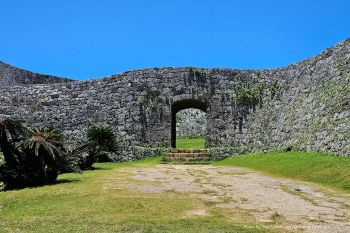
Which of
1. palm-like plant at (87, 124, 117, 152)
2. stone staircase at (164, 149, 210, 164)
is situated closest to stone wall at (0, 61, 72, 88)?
palm-like plant at (87, 124, 117, 152)

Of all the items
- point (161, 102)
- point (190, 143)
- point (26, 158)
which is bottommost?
point (190, 143)

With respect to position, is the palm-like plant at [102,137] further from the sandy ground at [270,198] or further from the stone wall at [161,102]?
the sandy ground at [270,198]

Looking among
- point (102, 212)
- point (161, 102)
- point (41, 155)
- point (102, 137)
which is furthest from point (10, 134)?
point (161, 102)

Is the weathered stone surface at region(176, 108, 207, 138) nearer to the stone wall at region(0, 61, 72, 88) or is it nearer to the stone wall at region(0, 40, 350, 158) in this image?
the stone wall at region(0, 40, 350, 158)

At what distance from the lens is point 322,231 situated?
5270mm

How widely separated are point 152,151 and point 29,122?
7.21 m

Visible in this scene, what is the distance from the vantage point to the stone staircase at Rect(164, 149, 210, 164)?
17.9 meters

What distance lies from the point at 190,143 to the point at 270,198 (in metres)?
18.5

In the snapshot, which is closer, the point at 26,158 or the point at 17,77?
the point at 26,158

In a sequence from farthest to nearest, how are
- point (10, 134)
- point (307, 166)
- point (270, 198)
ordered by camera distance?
point (307, 166) < point (10, 134) < point (270, 198)

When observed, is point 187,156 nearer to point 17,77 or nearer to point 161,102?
point 161,102

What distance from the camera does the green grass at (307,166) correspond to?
1028 centimetres

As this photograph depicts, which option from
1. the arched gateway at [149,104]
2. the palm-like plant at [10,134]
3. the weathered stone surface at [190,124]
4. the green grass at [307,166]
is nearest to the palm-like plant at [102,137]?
the arched gateway at [149,104]

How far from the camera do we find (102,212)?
633 cm
